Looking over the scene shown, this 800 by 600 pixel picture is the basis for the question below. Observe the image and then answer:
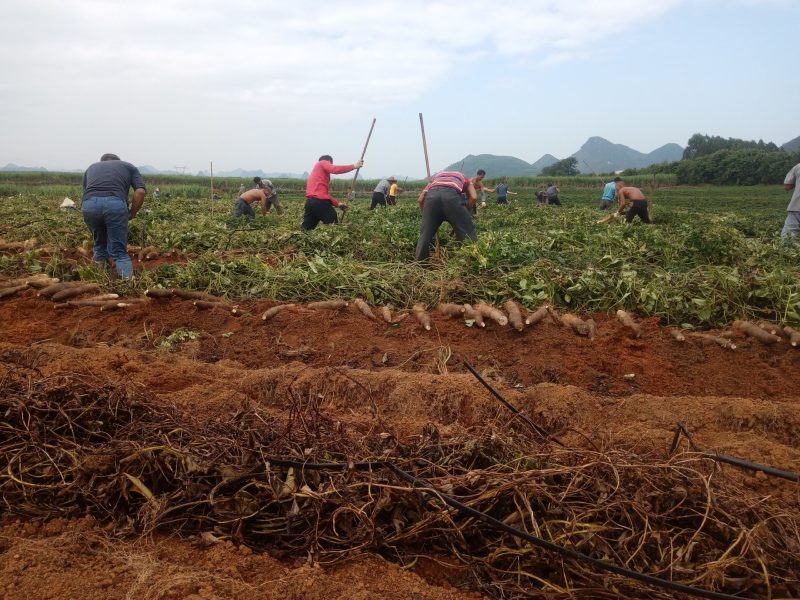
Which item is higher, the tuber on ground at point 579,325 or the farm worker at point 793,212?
the farm worker at point 793,212

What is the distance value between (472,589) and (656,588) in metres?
0.66

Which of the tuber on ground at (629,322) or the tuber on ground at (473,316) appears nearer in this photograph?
the tuber on ground at (629,322)

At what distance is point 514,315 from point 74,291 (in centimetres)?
504

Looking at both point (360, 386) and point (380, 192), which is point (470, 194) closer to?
point (360, 386)

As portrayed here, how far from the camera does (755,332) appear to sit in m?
4.60

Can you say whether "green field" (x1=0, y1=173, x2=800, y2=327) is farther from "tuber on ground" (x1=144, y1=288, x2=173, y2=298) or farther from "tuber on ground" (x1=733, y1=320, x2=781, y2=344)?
"tuber on ground" (x1=144, y1=288, x2=173, y2=298)

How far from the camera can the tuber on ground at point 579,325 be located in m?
4.85

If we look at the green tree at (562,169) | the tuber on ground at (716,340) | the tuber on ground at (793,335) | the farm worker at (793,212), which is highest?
the green tree at (562,169)

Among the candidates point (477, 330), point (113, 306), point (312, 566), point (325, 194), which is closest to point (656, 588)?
point (312, 566)

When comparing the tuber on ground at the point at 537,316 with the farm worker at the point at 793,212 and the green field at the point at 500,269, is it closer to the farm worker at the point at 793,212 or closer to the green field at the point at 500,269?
the green field at the point at 500,269

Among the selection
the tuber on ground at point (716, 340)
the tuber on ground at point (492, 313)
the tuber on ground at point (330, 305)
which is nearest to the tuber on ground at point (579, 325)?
the tuber on ground at point (492, 313)

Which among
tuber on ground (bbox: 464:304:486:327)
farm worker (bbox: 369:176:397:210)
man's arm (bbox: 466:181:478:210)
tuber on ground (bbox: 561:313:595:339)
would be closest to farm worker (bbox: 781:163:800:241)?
man's arm (bbox: 466:181:478:210)

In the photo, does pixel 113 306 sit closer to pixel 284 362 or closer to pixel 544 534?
pixel 284 362

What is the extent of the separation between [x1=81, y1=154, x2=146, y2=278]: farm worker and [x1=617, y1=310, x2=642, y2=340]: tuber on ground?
5950 mm
